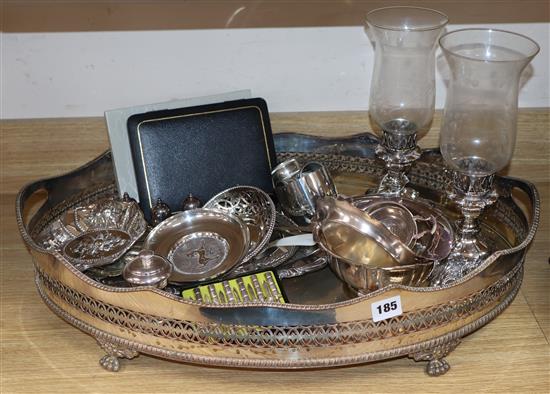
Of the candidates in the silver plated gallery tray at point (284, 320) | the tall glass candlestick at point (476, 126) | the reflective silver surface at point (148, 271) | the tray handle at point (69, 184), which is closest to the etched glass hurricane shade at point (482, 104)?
the tall glass candlestick at point (476, 126)

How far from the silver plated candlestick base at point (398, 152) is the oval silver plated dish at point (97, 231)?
341 millimetres

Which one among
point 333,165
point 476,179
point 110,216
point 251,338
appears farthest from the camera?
point 333,165

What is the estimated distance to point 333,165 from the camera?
1.16 meters

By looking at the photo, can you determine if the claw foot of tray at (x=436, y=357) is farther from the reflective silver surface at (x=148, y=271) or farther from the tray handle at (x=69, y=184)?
the tray handle at (x=69, y=184)

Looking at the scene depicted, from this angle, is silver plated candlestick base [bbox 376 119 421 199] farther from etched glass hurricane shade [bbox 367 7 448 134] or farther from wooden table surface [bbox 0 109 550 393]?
wooden table surface [bbox 0 109 550 393]

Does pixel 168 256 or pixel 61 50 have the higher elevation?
pixel 61 50

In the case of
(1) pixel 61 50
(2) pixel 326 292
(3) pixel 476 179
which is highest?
(1) pixel 61 50

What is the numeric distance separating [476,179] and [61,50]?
0.64 meters

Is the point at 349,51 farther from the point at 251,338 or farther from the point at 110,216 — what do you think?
the point at 251,338

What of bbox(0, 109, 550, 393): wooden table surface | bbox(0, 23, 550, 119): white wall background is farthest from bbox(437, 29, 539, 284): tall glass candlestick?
bbox(0, 23, 550, 119): white wall background

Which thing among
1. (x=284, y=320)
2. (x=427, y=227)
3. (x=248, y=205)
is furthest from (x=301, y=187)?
(x=284, y=320)

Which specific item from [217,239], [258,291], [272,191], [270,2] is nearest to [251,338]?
[258,291]

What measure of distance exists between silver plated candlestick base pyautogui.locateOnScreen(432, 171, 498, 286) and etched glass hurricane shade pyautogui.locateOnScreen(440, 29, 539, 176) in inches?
0.6

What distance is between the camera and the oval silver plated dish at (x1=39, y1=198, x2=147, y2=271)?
3.20 ft
